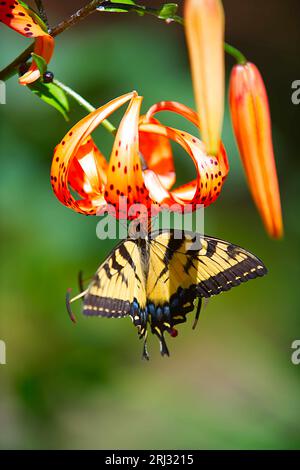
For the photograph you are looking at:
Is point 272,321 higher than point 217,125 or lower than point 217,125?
lower

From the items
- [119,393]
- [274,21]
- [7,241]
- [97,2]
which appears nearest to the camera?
[97,2]

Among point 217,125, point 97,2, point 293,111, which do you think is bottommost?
point 217,125

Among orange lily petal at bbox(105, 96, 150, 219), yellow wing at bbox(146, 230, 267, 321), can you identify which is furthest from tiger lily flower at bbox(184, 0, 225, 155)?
yellow wing at bbox(146, 230, 267, 321)

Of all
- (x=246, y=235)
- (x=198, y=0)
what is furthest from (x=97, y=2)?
(x=246, y=235)

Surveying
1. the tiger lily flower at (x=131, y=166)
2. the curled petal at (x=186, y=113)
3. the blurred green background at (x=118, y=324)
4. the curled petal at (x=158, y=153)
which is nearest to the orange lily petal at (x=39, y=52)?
the tiger lily flower at (x=131, y=166)

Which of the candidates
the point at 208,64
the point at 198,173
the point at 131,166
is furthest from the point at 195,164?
the point at 208,64

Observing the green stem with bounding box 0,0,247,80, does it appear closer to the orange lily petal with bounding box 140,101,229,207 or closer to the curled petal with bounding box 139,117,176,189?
the orange lily petal with bounding box 140,101,229,207

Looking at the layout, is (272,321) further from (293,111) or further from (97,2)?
(97,2)

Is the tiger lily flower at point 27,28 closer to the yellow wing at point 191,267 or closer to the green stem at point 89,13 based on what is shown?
the green stem at point 89,13
